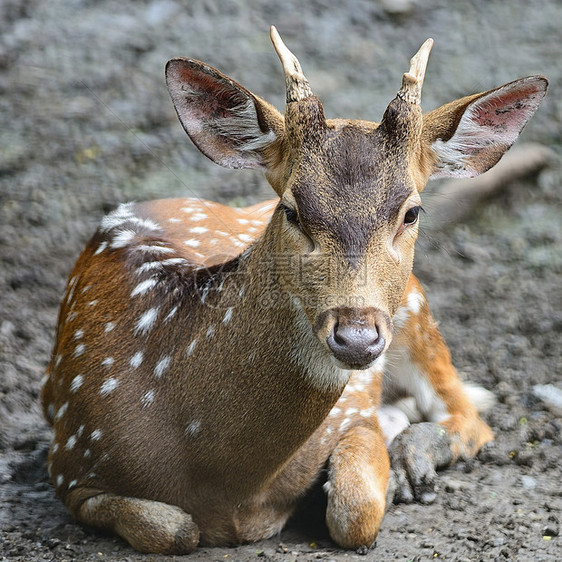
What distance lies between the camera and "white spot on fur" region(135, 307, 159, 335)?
406cm

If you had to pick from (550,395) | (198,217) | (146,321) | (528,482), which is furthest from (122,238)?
(550,395)

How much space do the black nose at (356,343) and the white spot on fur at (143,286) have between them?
4.41ft

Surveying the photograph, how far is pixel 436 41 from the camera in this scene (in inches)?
345

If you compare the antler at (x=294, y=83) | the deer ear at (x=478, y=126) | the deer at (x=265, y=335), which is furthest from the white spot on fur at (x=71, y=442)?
the deer ear at (x=478, y=126)

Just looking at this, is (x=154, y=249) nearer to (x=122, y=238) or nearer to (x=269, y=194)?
(x=122, y=238)

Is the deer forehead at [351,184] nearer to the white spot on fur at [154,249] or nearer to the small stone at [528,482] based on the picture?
the white spot on fur at [154,249]

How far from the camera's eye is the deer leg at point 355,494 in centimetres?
393

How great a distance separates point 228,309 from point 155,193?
3511 mm

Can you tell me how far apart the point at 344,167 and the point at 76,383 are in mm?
1655

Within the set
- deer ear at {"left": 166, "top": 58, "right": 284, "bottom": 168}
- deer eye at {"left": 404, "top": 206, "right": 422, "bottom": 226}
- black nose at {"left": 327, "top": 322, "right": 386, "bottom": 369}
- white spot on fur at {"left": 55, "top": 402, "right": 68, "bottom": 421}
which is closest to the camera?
black nose at {"left": 327, "top": 322, "right": 386, "bottom": 369}

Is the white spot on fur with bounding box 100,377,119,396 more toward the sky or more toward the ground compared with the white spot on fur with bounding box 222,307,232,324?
more toward the ground

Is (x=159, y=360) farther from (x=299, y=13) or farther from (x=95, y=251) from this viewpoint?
(x=299, y=13)

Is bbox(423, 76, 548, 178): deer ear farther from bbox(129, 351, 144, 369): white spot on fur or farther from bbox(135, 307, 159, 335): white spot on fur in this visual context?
bbox(129, 351, 144, 369): white spot on fur

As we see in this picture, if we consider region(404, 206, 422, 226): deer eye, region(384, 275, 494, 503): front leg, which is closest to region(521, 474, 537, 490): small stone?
region(384, 275, 494, 503): front leg
